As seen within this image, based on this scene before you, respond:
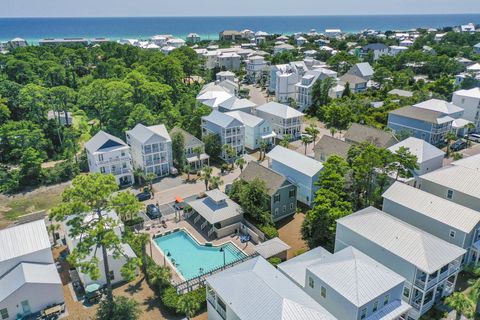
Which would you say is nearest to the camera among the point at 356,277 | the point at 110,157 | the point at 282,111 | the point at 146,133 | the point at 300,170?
the point at 356,277

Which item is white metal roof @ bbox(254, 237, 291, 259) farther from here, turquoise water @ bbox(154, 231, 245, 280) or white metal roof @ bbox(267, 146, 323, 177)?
white metal roof @ bbox(267, 146, 323, 177)

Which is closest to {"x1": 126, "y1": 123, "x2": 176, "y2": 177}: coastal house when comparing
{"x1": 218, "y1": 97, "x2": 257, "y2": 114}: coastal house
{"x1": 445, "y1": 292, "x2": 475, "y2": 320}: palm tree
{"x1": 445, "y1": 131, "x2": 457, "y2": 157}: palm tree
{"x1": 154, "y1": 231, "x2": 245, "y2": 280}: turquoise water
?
{"x1": 154, "y1": 231, "x2": 245, "y2": 280}: turquoise water

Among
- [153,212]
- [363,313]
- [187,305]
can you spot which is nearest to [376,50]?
[153,212]

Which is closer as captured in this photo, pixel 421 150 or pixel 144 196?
pixel 421 150

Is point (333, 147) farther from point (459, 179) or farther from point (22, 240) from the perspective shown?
point (22, 240)

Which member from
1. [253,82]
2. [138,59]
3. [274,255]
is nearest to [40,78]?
[138,59]

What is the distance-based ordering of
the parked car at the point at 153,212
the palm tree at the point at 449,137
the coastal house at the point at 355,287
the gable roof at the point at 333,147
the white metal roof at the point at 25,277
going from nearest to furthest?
the coastal house at the point at 355,287 < the white metal roof at the point at 25,277 < the parked car at the point at 153,212 < the gable roof at the point at 333,147 < the palm tree at the point at 449,137

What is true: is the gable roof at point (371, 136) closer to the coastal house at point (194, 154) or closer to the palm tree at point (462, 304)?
the coastal house at point (194, 154)

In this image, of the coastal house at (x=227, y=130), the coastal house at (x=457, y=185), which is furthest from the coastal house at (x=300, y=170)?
the coastal house at (x=457, y=185)
